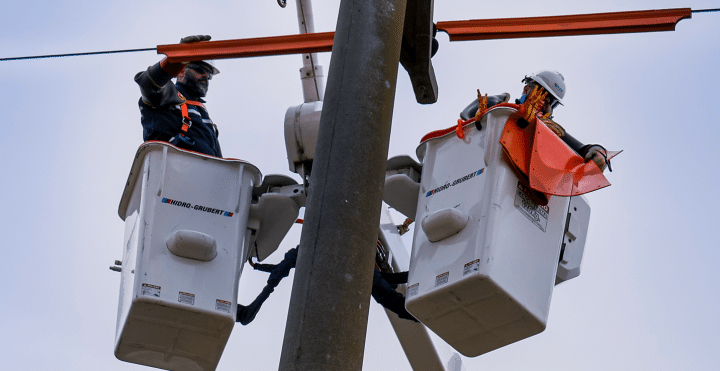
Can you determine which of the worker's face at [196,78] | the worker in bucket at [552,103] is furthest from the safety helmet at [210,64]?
the worker in bucket at [552,103]

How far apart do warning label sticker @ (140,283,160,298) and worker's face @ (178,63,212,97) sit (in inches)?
75.3

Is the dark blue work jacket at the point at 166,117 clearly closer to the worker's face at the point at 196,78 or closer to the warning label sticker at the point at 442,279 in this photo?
the worker's face at the point at 196,78

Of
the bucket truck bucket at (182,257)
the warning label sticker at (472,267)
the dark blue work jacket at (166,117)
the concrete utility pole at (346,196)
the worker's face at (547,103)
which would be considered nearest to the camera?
the concrete utility pole at (346,196)

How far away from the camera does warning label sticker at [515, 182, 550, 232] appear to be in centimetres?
518

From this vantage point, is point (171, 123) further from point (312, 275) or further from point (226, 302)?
point (312, 275)

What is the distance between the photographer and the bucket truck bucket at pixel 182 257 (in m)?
5.29

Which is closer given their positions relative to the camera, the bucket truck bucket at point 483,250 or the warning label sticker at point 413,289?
the bucket truck bucket at point 483,250

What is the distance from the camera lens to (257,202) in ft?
19.5

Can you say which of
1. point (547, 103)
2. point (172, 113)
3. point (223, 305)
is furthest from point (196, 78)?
point (547, 103)

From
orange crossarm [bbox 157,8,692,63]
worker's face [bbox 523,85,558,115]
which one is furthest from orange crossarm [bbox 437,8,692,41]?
worker's face [bbox 523,85,558,115]

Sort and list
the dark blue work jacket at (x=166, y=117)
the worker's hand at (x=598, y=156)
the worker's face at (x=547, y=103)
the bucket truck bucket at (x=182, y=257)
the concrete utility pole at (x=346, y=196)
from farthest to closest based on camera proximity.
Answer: the worker's face at (x=547, y=103), the dark blue work jacket at (x=166, y=117), the worker's hand at (x=598, y=156), the bucket truck bucket at (x=182, y=257), the concrete utility pole at (x=346, y=196)

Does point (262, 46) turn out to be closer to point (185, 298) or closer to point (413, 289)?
point (185, 298)

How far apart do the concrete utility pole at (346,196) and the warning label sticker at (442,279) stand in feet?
5.82

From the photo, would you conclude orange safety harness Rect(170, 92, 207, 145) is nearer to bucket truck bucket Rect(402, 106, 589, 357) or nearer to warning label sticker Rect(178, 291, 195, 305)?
warning label sticker Rect(178, 291, 195, 305)
